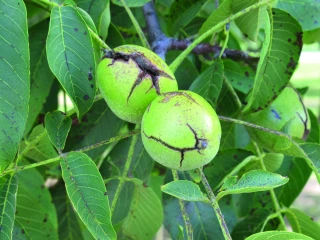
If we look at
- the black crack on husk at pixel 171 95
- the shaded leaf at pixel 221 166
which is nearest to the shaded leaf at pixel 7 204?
the black crack on husk at pixel 171 95

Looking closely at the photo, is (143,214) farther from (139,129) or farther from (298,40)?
(298,40)

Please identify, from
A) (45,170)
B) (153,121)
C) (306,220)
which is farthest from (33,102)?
(306,220)

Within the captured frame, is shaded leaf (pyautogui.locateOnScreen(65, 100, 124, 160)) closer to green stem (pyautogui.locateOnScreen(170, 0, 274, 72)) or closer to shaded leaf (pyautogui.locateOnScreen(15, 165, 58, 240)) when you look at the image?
shaded leaf (pyautogui.locateOnScreen(15, 165, 58, 240))

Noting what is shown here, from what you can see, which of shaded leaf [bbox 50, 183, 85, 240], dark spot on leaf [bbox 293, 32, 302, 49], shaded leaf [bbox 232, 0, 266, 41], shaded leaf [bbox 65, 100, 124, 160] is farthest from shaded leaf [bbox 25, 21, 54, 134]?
dark spot on leaf [bbox 293, 32, 302, 49]

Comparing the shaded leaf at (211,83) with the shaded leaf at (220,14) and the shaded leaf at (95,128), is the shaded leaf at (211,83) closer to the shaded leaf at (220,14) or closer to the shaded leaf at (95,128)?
the shaded leaf at (220,14)

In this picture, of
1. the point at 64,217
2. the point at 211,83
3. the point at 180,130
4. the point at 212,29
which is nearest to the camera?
the point at 180,130

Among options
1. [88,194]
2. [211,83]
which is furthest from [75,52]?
[211,83]
